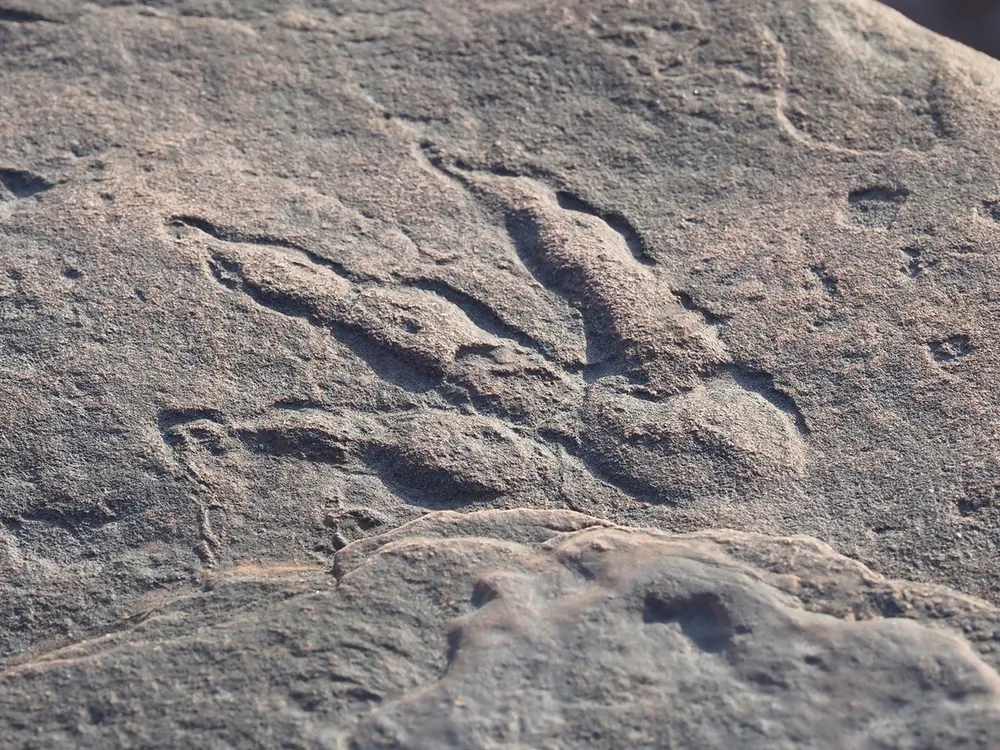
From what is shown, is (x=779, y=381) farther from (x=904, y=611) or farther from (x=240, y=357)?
(x=240, y=357)

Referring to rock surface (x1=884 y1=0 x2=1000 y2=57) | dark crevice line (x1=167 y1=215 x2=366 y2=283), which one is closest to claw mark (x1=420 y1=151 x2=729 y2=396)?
dark crevice line (x1=167 y1=215 x2=366 y2=283)

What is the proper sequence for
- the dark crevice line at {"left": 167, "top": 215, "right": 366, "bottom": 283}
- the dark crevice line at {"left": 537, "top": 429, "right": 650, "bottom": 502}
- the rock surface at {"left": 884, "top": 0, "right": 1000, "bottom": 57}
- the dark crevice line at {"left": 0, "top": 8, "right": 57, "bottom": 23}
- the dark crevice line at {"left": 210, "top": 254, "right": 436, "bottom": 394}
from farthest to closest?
the rock surface at {"left": 884, "top": 0, "right": 1000, "bottom": 57} → the dark crevice line at {"left": 0, "top": 8, "right": 57, "bottom": 23} → the dark crevice line at {"left": 167, "top": 215, "right": 366, "bottom": 283} → the dark crevice line at {"left": 210, "top": 254, "right": 436, "bottom": 394} → the dark crevice line at {"left": 537, "top": 429, "right": 650, "bottom": 502}

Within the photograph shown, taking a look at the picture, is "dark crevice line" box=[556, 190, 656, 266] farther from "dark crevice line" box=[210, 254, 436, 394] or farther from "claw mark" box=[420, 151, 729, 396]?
"dark crevice line" box=[210, 254, 436, 394]

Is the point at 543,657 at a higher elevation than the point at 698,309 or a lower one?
lower

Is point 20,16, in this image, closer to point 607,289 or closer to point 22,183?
point 22,183

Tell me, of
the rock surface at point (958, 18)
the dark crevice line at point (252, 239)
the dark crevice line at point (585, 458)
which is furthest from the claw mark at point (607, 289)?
the rock surface at point (958, 18)

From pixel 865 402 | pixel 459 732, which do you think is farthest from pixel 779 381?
pixel 459 732

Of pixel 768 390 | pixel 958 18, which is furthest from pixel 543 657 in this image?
pixel 958 18

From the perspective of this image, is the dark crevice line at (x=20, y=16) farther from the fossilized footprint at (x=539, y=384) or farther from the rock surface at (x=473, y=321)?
the fossilized footprint at (x=539, y=384)

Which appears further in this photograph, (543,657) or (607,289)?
(607,289)

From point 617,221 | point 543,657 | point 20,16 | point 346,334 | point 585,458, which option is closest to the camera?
point 543,657
